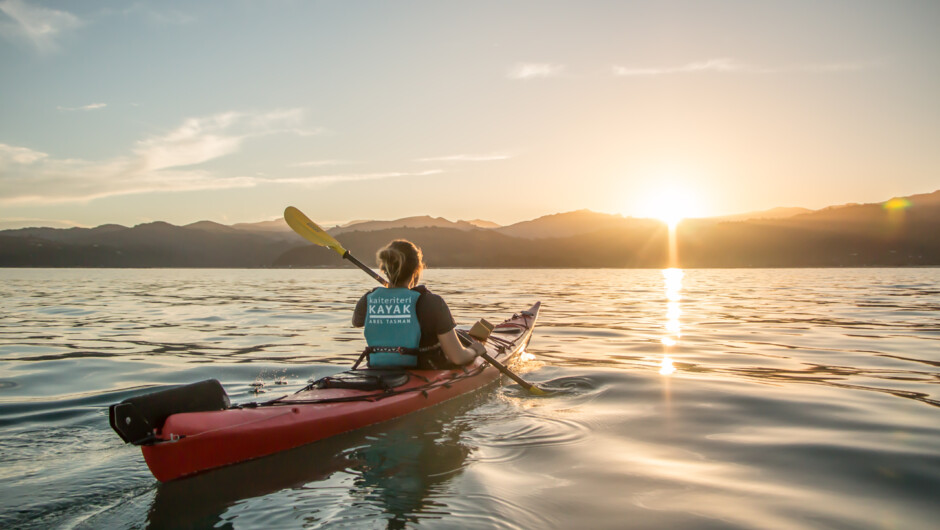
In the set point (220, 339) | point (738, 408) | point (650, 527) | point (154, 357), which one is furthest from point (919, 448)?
point (220, 339)

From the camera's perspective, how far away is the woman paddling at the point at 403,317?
Result: 6.53m

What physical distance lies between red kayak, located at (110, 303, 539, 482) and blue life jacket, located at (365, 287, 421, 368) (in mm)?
185

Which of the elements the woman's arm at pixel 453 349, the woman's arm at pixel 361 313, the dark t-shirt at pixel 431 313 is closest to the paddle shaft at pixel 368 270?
the woman's arm at pixel 361 313

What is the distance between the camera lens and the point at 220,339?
13.8 metres

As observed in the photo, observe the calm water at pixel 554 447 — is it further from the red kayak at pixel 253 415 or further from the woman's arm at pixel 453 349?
the woman's arm at pixel 453 349

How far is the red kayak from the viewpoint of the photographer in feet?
14.9

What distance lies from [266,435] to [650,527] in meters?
3.25

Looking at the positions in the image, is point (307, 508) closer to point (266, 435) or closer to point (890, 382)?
point (266, 435)

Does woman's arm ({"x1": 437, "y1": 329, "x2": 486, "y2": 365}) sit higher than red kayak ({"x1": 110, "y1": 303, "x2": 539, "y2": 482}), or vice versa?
woman's arm ({"x1": 437, "y1": 329, "x2": 486, "y2": 365})

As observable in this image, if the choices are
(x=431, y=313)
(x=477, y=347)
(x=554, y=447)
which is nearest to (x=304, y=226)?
(x=477, y=347)

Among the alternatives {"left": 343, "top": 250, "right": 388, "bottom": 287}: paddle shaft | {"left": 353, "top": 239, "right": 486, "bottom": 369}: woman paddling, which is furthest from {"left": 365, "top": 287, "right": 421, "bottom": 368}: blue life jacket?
{"left": 343, "top": 250, "right": 388, "bottom": 287}: paddle shaft

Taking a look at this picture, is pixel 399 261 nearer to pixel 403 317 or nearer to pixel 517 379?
pixel 403 317

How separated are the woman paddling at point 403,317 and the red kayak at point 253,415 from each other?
25 cm

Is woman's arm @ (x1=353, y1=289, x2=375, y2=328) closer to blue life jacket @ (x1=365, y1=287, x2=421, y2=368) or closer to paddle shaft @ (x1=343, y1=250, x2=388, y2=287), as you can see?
blue life jacket @ (x1=365, y1=287, x2=421, y2=368)
